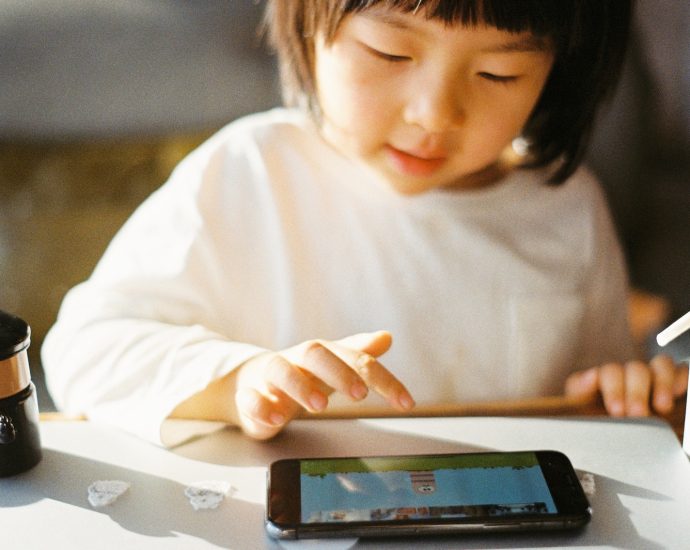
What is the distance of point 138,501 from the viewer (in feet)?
1.55

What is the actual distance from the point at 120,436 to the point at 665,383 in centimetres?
41

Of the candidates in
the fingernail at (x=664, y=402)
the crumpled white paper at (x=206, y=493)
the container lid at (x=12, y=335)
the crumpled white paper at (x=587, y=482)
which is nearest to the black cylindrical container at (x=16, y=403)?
the container lid at (x=12, y=335)

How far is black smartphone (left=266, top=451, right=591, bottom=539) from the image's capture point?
1.44 ft

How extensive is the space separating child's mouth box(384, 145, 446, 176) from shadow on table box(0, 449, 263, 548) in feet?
1.10

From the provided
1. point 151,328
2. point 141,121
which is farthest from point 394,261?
→ point 141,121

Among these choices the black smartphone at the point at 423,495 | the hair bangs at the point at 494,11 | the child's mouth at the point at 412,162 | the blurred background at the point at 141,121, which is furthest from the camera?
the blurred background at the point at 141,121

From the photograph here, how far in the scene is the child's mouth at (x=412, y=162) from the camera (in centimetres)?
69

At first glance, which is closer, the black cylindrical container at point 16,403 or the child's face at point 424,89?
the black cylindrical container at point 16,403

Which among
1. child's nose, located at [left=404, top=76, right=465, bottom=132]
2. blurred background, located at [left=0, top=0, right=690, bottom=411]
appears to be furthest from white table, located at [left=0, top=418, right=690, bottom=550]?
blurred background, located at [left=0, top=0, right=690, bottom=411]

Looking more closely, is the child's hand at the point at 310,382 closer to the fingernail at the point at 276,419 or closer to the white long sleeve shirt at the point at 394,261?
the fingernail at the point at 276,419

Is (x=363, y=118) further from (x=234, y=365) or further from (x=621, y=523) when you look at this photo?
(x=621, y=523)

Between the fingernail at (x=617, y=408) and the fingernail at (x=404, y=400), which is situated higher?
the fingernail at (x=404, y=400)

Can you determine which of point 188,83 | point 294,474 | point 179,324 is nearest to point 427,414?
point 294,474

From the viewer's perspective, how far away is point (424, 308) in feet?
2.76
